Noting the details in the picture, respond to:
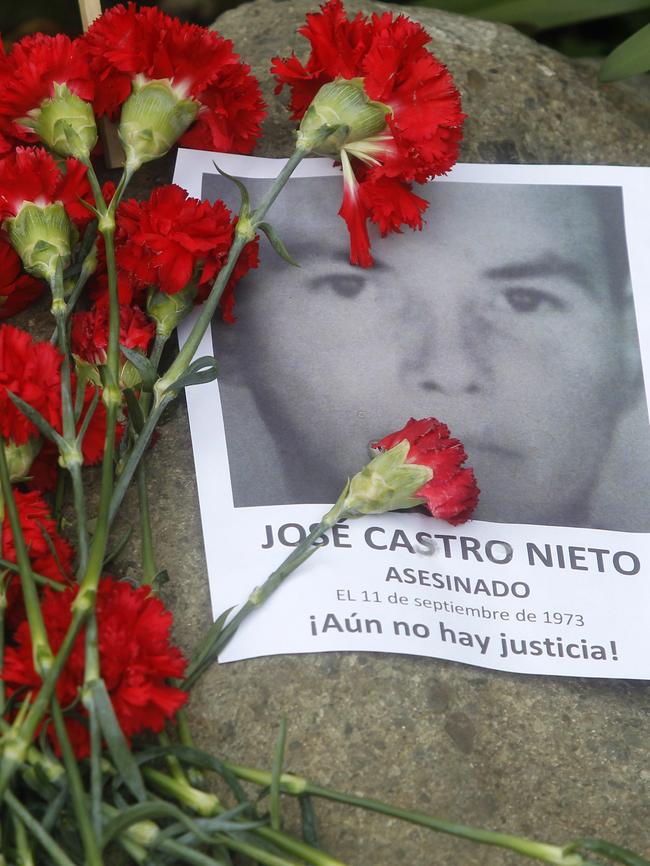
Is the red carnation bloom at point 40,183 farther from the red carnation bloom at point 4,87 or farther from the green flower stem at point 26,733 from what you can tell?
the green flower stem at point 26,733

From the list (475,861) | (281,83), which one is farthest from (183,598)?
(281,83)

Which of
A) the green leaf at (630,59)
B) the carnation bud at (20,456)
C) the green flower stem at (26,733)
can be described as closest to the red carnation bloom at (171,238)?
the carnation bud at (20,456)

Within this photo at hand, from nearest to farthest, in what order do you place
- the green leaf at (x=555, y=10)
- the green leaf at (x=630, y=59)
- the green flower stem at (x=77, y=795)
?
1. the green flower stem at (x=77, y=795)
2. the green leaf at (x=630, y=59)
3. the green leaf at (x=555, y=10)

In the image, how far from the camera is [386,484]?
500 millimetres

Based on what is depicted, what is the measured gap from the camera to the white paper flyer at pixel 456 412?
54cm

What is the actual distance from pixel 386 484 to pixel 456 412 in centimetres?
11

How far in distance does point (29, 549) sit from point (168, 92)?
257 millimetres

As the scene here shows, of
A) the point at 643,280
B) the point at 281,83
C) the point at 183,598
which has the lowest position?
the point at 183,598

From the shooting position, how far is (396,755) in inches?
19.5

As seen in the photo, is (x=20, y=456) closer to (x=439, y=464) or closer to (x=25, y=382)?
Result: (x=25, y=382)

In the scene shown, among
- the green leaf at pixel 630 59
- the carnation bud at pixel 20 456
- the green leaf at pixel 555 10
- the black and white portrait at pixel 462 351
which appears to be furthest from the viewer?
the green leaf at pixel 555 10

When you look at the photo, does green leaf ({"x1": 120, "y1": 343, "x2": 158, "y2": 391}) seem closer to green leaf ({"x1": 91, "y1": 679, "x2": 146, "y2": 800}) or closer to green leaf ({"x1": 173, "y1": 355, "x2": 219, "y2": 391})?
green leaf ({"x1": 173, "y1": 355, "x2": 219, "y2": 391})

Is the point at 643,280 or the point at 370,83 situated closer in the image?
the point at 370,83

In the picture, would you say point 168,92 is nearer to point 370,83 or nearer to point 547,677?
point 370,83
